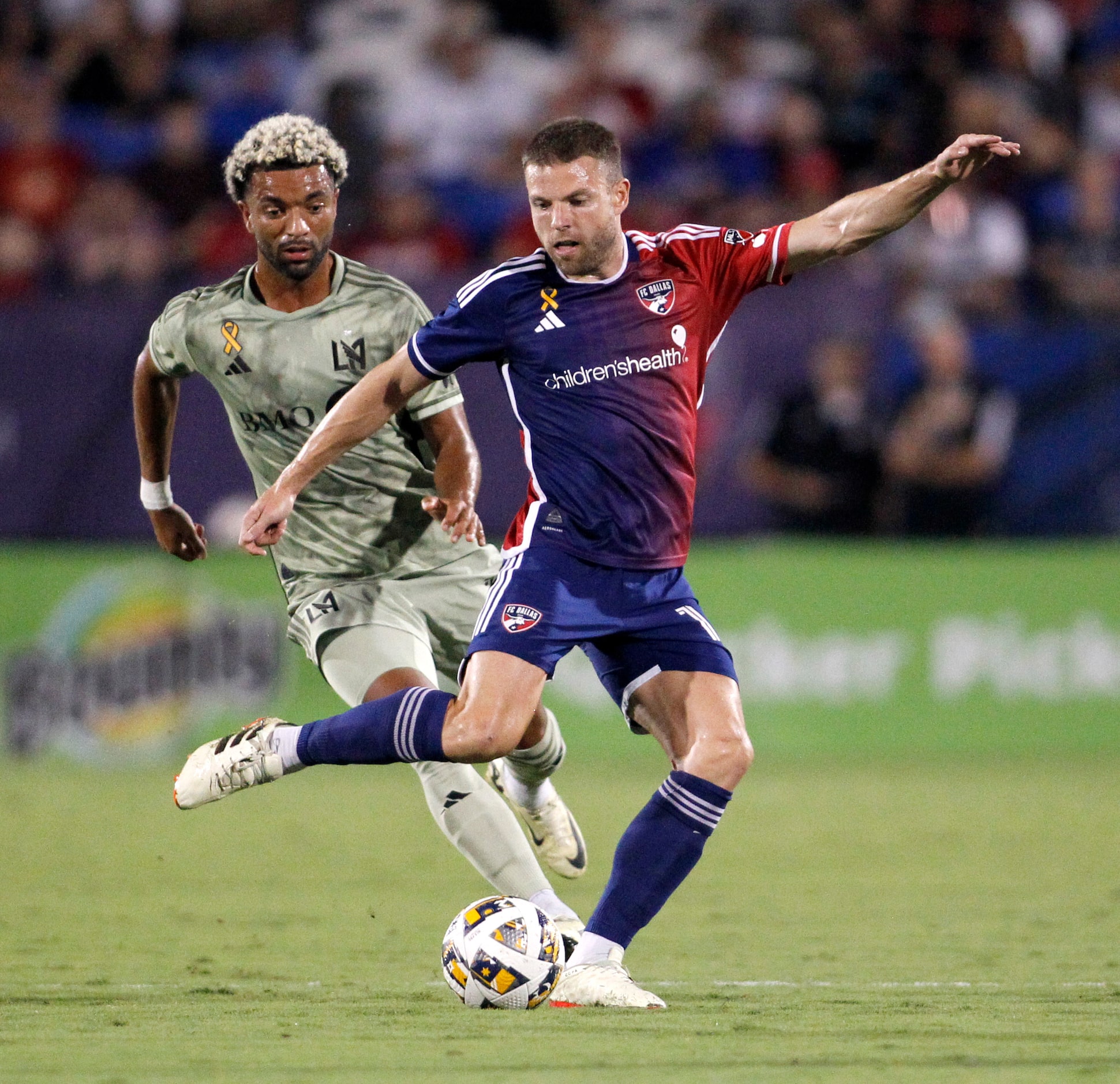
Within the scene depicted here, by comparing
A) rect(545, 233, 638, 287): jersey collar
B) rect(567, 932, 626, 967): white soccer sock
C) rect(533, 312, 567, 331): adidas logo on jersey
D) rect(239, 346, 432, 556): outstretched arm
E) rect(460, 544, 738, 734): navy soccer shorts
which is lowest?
rect(567, 932, 626, 967): white soccer sock

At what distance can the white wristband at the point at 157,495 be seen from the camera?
6.45m

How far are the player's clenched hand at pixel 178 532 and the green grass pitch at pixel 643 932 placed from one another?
1.36 meters

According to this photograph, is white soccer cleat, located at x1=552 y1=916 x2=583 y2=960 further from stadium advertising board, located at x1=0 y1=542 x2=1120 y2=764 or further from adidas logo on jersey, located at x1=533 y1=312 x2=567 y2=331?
stadium advertising board, located at x1=0 y1=542 x2=1120 y2=764

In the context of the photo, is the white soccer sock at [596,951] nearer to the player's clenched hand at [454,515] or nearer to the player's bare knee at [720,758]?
the player's bare knee at [720,758]

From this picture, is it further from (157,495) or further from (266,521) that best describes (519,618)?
(157,495)

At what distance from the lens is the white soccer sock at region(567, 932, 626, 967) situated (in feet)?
17.0

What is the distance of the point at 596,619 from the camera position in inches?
210

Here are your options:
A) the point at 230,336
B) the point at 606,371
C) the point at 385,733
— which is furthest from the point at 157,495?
the point at 606,371

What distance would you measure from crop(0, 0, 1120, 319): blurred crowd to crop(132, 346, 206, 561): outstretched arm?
589cm

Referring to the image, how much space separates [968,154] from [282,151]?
2105 mm

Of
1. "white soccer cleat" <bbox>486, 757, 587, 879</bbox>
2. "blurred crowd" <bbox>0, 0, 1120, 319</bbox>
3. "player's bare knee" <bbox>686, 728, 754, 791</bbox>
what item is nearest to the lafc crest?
"white soccer cleat" <bbox>486, 757, 587, 879</bbox>

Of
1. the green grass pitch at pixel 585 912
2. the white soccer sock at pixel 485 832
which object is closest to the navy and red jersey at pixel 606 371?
the white soccer sock at pixel 485 832

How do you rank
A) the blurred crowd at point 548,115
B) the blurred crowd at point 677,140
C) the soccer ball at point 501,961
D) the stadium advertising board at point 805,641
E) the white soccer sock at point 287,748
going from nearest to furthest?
the soccer ball at point 501,961 < the white soccer sock at point 287,748 < the stadium advertising board at point 805,641 < the blurred crowd at point 677,140 < the blurred crowd at point 548,115

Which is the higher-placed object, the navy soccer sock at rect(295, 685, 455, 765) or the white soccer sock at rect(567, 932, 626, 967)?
the navy soccer sock at rect(295, 685, 455, 765)
